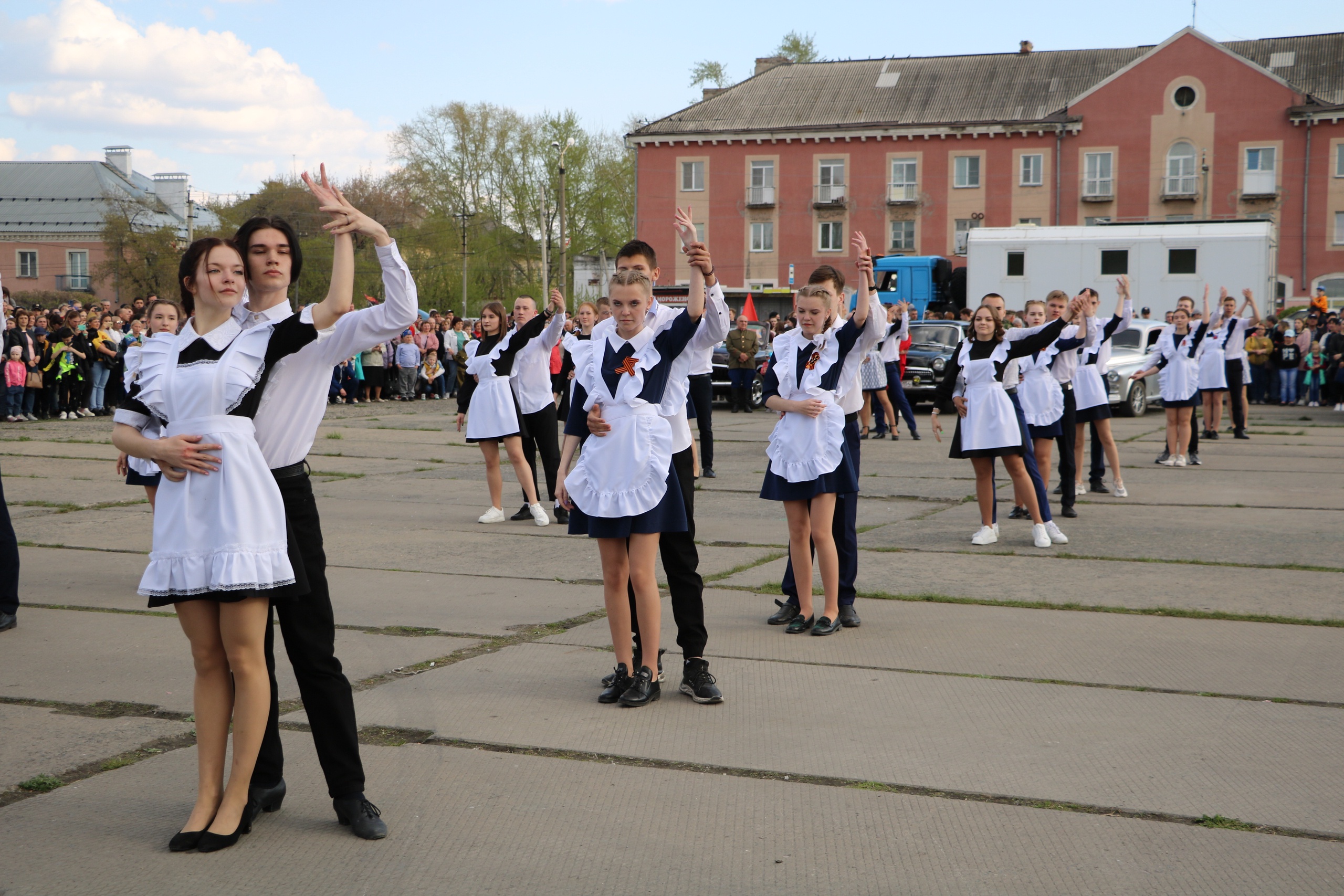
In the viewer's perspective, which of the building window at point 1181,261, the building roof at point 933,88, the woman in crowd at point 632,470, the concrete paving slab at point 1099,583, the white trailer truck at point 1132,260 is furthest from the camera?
the building roof at point 933,88

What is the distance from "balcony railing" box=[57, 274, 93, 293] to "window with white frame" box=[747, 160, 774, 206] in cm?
4417

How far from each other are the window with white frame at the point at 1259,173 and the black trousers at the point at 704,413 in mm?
45163

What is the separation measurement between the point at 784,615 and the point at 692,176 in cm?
5362

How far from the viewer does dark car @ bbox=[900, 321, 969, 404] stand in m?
23.7

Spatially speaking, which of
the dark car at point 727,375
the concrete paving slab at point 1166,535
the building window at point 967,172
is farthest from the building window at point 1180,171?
the concrete paving slab at point 1166,535

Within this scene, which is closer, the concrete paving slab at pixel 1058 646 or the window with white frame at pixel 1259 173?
the concrete paving slab at pixel 1058 646

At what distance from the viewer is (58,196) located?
8062cm

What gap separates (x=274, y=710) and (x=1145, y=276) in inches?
1251

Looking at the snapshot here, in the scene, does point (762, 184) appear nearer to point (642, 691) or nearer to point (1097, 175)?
point (1097, 175)

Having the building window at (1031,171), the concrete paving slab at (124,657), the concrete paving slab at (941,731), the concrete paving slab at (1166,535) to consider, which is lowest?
the concrete paving slab at (1166,535)

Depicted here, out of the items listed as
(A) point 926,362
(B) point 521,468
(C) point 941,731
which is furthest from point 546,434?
(A) point 926,362

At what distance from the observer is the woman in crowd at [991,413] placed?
9.21 meters

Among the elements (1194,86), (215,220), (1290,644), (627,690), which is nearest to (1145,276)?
(1194,86)

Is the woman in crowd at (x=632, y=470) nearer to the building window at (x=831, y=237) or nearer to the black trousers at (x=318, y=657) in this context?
the black trousers at (x=318, y=657)
